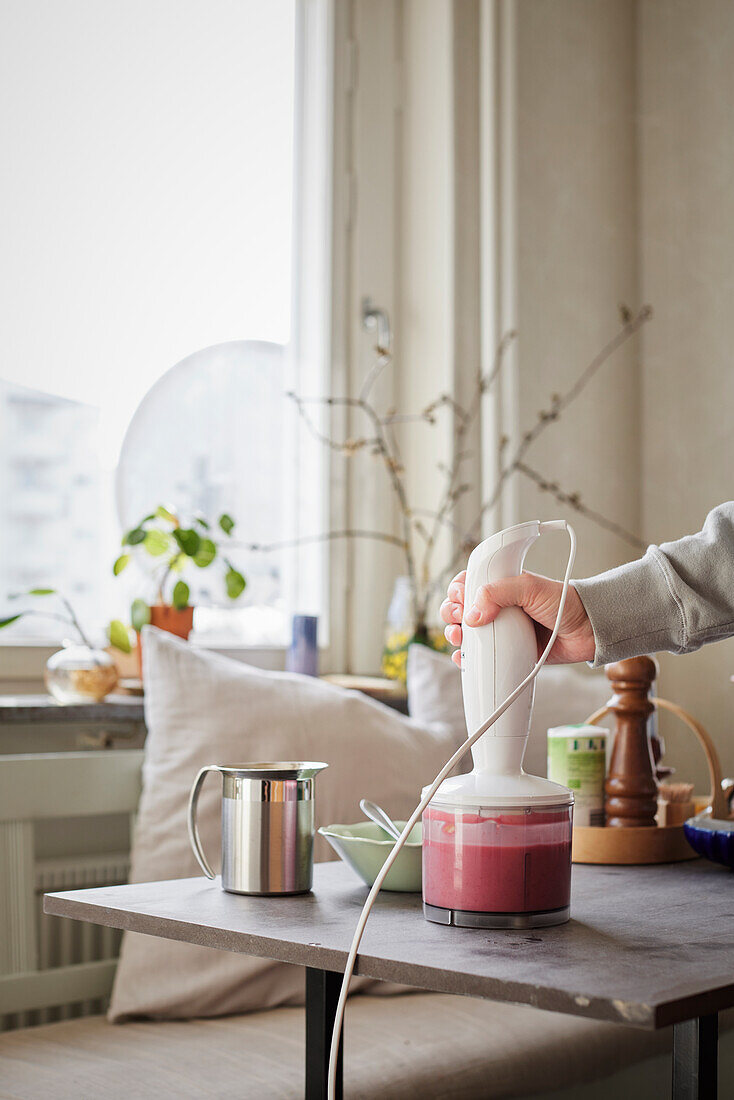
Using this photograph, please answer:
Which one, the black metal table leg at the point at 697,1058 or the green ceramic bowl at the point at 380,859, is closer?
the black metal table leg at the point at 697,1058

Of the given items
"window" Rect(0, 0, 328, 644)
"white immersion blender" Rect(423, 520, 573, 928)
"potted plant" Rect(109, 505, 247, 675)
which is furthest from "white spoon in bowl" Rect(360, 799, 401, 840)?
"window" Rect(0, 0, 328, 644)

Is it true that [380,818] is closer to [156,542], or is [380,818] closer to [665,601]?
[665,601]

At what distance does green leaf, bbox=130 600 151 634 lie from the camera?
75.2 inches

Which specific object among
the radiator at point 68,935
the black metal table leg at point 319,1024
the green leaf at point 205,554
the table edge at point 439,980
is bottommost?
the radiator at point 68,935

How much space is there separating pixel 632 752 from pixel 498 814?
0.51 metres

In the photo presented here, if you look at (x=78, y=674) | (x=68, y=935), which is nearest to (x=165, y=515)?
(x=78, y=674)

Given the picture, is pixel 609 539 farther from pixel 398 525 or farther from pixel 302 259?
pixel 302 259

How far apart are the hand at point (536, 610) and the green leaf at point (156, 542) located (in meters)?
0.94

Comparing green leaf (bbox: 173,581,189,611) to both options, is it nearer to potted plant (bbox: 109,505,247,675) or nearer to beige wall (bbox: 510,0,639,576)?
potted plant (bbox: 109,505,247,675)

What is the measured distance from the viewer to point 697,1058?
0.90 m

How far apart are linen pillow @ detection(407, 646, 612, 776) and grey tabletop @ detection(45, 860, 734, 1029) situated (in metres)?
0.70

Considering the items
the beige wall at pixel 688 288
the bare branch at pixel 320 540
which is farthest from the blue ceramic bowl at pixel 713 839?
the beige wall at pixel 688 288

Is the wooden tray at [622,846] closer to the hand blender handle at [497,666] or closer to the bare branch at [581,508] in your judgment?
the hand blender handle at [497,666]

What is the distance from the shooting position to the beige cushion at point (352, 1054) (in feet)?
4.29
